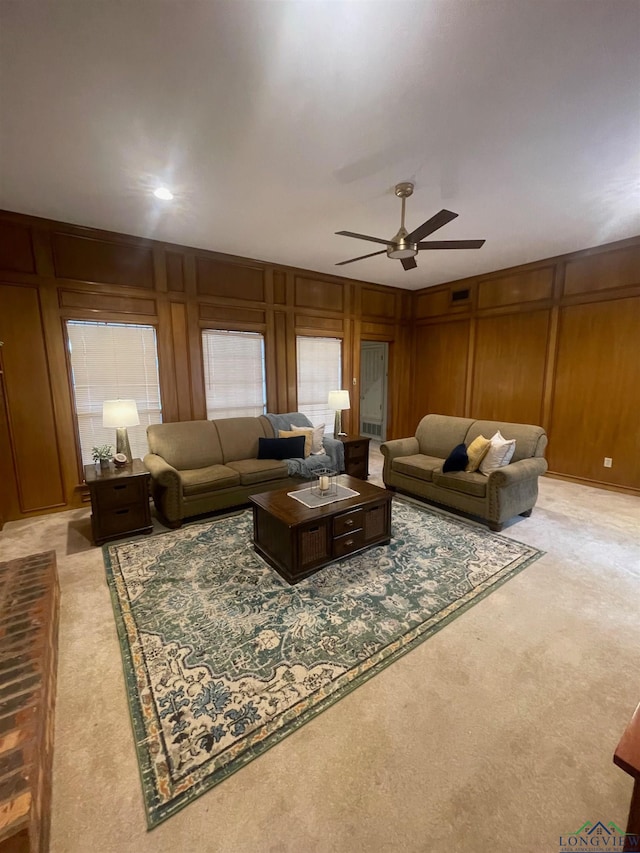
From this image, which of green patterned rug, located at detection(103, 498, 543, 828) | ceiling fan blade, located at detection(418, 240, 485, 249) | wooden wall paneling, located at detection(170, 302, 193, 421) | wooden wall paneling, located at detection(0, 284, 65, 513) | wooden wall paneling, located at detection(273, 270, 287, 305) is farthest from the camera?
wooden wall paneling, located at detection(273, 270, 287, 305)

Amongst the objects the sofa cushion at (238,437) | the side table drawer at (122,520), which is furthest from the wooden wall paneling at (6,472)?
the sofa cushion at (238,437)

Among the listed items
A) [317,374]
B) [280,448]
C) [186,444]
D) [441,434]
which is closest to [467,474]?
[441,434]

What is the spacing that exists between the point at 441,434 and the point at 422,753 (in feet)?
11.3

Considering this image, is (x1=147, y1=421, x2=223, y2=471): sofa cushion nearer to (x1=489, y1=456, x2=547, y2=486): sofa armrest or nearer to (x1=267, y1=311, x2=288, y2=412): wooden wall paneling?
(x1=267, y1=311, x2=288, y2=412): wooden wall paneling

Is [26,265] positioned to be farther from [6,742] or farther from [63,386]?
[6,742]

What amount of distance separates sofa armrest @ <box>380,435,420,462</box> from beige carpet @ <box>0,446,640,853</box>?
221cm

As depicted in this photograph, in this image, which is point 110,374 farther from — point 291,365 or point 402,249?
point 402,249

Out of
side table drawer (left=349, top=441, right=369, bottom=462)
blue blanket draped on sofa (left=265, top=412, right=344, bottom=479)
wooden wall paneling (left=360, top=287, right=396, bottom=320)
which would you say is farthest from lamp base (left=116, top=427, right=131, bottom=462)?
wooden wall paneling (left=360, top=287, right=396, bottom=320)

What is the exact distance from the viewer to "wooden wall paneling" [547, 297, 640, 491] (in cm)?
426

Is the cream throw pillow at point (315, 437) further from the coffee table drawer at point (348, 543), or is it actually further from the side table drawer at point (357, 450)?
the coffee table drawer at point (348, 543)

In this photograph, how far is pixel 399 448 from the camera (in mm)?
4426

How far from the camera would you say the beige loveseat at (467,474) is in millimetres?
3299

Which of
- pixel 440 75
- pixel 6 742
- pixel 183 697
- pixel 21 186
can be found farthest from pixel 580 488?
pixel 21 186

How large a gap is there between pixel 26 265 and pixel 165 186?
175 cm
